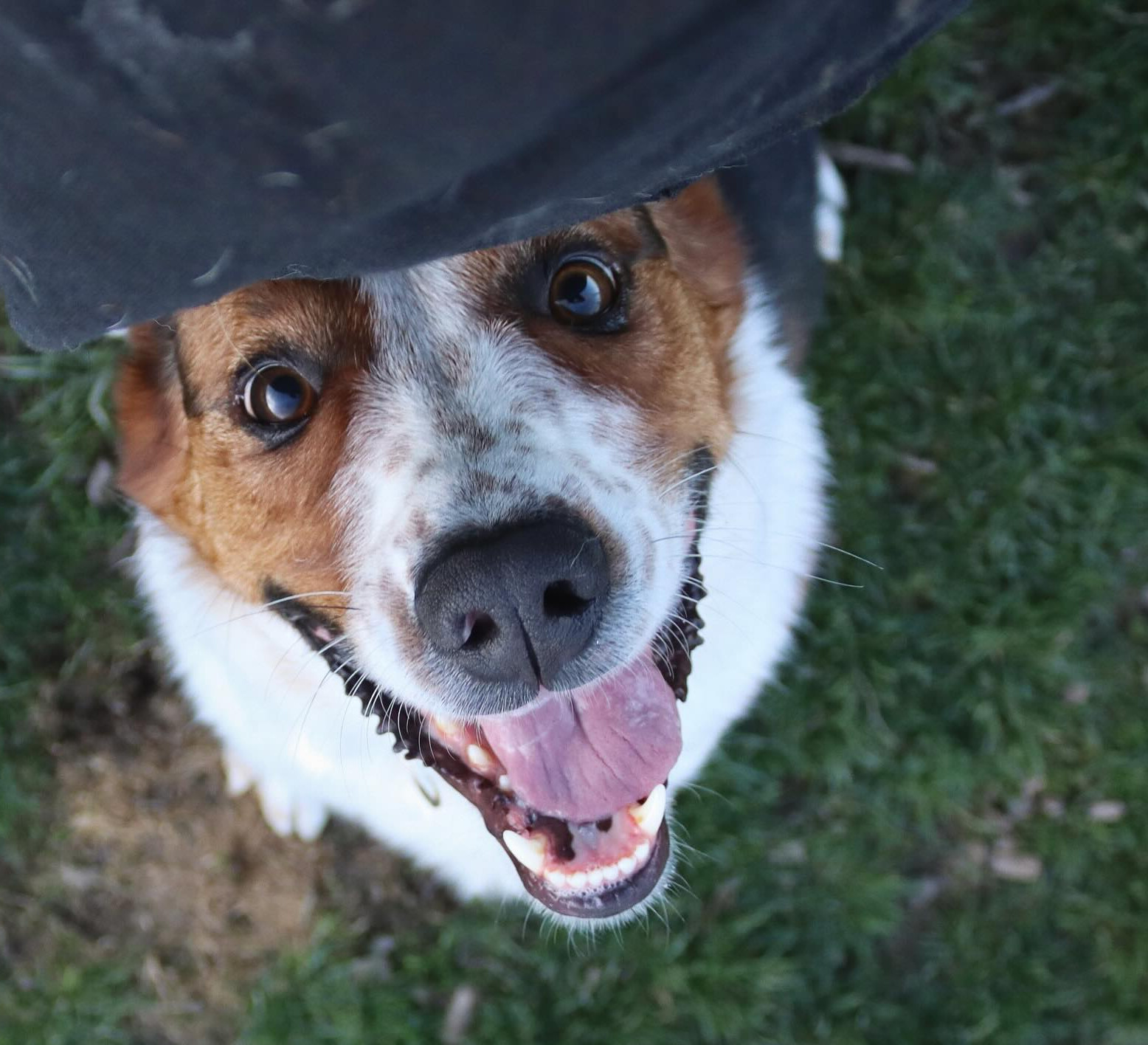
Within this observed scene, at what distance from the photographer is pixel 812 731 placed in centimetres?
441

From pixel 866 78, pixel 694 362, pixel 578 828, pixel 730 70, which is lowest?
pixel 578 828

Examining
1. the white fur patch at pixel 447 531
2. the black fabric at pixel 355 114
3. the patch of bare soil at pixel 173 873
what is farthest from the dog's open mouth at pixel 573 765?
the patch of bare soil at pixel 173 873

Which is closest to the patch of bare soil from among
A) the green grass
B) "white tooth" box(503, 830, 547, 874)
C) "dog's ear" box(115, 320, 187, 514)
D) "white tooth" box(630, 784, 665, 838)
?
the green grass

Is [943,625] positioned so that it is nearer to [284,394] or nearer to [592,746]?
[592,746]

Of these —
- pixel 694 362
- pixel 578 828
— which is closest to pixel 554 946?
pixel 578 828

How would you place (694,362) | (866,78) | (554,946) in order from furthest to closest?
(554,946) → (694,362) → (866,78)

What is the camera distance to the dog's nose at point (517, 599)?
6.92ft

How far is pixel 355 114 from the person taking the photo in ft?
4.56

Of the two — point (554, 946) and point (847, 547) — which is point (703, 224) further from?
point (554, 946)

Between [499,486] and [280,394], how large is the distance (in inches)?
27.8

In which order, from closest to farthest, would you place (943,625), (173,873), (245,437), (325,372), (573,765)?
1. (325,372)
2. (245,437)
3. (573,765)
4. (173,873)
5. (943,625)

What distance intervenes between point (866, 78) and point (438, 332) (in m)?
1.10

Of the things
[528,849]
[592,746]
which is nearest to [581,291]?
[592,746]

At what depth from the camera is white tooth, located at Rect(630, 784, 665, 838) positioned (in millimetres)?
2812
